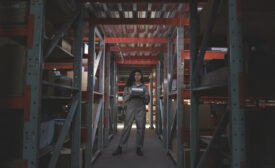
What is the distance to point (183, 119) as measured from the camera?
3420 mm

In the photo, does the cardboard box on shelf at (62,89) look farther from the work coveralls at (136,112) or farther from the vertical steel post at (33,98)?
the work coveralls at (136,112)

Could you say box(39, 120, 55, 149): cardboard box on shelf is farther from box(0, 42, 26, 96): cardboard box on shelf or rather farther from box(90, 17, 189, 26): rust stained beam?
box(90, 17, 189, 26): rust stained beam

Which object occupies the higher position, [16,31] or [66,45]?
[66,45]

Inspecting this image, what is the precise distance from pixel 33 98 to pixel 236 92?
143 cm

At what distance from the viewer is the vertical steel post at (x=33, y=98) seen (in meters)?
1.61

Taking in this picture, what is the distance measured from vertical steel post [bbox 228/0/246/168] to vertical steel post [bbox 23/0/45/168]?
1367 mm

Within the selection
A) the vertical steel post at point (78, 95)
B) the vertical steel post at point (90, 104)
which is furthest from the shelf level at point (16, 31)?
the vertical steel post at point (90, 104)

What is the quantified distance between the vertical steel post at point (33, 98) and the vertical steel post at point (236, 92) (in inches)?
53.8

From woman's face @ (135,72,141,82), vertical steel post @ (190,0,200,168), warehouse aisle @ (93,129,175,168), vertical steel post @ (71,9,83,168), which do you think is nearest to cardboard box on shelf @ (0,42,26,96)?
vertical steel post @ (71,9,83,168)

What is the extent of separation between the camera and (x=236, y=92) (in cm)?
146

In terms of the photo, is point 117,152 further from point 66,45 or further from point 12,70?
point 12,70

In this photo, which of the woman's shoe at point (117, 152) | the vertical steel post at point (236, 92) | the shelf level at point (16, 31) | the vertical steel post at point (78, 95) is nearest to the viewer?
the vertical steel post at point (236, 92)

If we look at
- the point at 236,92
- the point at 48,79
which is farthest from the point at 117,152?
the point at 236,92

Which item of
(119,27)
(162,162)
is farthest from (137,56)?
(162,162)
